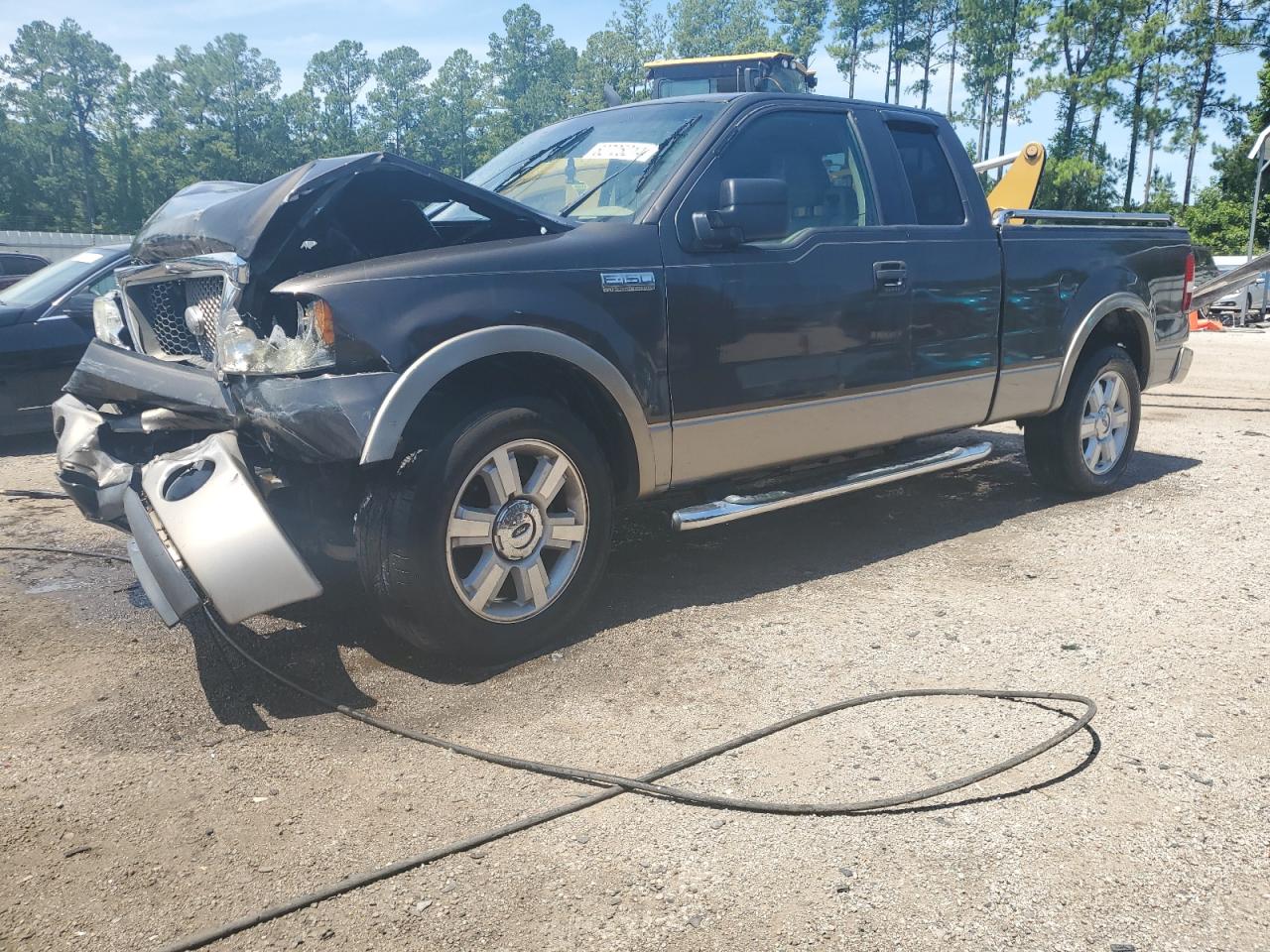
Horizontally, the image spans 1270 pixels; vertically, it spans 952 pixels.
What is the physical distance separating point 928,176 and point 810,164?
81 centimetres

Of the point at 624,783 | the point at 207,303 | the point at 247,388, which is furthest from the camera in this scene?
the point at 207,303

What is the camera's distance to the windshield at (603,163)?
13.6 ft

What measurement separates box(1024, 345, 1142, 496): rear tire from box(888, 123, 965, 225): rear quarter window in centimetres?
138

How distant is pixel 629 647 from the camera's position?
378 cm

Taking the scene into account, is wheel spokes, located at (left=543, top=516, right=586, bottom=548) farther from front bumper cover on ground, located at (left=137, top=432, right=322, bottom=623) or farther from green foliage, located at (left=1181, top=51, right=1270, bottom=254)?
green foliage, located at (left=1181, top=51, right=1270, bottom=254)

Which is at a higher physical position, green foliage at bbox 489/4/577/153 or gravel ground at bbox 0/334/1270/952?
green foliage at bbox 489/4/577/153

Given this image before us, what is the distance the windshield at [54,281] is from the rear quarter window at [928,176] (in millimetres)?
6032

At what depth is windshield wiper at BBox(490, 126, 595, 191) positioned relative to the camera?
470 cm

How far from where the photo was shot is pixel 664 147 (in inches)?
168

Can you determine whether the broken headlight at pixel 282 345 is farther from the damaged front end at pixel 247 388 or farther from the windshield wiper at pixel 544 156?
the windshield wiper at pixel 544 156

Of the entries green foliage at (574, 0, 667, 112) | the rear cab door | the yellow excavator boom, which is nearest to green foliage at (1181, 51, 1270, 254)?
the yellow excavator boom

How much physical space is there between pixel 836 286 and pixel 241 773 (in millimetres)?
2973


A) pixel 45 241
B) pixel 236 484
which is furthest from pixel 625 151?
pixel 45 241

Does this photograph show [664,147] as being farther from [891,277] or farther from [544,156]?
→ [891,277]
